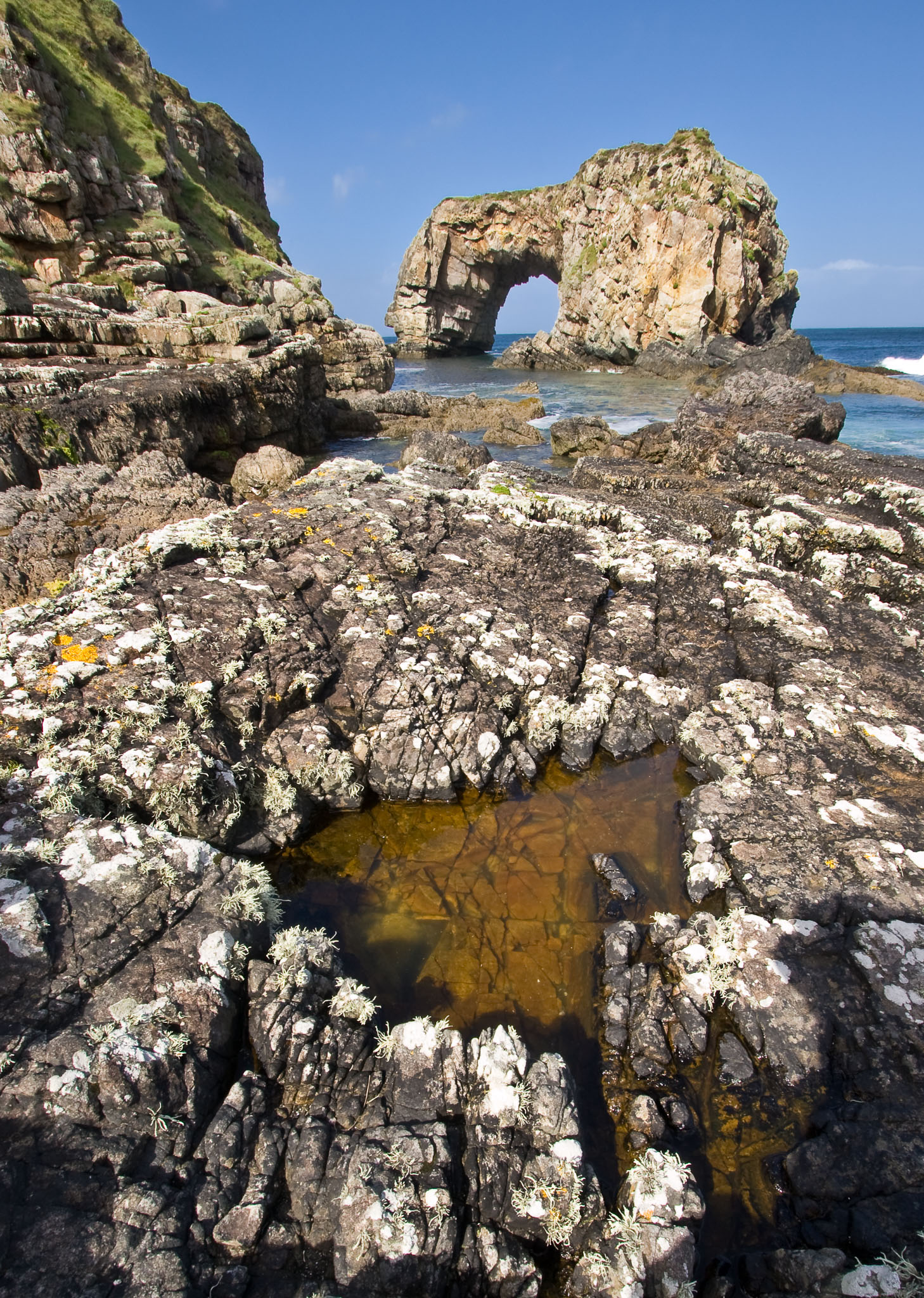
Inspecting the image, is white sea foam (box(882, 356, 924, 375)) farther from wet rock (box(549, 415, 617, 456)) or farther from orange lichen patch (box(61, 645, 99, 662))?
orange lichen patch (box(61, 645, 99, 662))

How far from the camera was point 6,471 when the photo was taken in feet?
46.2

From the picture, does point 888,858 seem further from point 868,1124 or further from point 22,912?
point 22,912

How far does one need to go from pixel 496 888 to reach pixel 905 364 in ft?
349

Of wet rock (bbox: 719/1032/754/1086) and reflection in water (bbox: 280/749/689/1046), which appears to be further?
reflection in water (bbox: 280/749/689/1046)

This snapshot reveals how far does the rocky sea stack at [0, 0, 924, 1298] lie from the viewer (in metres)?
3.60

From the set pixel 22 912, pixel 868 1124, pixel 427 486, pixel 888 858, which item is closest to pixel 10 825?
pixel 22 912

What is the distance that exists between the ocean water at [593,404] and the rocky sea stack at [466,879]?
48.1ft

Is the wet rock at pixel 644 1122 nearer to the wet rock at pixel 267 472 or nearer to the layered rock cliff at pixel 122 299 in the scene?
the layered rock cliff at pixel 122 299

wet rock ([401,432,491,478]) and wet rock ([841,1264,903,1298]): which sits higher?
wet rock ([401,432,491,478])

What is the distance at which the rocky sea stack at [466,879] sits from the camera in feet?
11.8

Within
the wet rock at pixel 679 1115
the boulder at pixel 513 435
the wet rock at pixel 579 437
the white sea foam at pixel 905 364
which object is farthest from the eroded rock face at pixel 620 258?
the wet rock at pixel 679 1115

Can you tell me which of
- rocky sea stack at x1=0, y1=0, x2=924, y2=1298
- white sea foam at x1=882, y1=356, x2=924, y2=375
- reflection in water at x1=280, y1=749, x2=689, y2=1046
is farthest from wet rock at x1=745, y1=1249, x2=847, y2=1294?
white sea foam at x1=882, y1=356, x2=924, y2=375

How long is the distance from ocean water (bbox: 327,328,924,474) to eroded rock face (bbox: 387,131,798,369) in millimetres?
6874

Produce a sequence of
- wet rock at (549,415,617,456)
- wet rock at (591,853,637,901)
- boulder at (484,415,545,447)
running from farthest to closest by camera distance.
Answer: boulder at (484,415,545,447) → wet rock at (549,415,617,456) → wet rock at (591,853,637,901)
